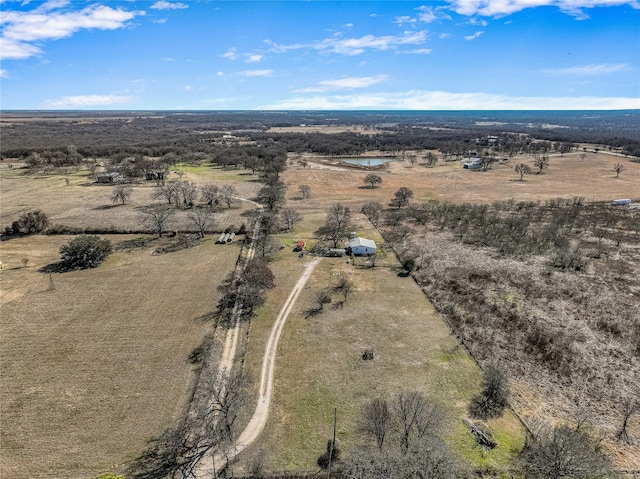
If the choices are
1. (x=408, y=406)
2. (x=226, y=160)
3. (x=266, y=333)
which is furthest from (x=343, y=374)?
(x=226, y=160)

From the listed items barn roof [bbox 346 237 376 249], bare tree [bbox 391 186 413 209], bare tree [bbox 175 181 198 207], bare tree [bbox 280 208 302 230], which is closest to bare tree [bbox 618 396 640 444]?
barn roof [bbox 346 237 376 249]

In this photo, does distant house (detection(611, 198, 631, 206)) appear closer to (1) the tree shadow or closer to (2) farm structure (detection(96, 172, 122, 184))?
(1) the tree shadow

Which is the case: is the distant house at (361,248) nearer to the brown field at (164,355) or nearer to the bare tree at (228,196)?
the brown field at (164,355)

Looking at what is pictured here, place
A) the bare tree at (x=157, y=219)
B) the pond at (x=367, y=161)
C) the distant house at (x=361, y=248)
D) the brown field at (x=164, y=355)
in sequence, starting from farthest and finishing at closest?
the pond at (x=367, y=161), the bare tree at (x=157, y=219), the distant house at (x=361, y=248), the brown field at (x=164, y=355)

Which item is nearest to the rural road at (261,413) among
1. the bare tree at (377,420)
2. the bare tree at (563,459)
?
the bare tree at (377,420)

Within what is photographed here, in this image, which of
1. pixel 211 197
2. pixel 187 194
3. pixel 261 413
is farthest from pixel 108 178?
pixel 261 413

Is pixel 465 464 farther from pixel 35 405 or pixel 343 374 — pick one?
pixel 35 405

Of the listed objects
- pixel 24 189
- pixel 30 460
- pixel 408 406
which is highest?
pixel 24 189
